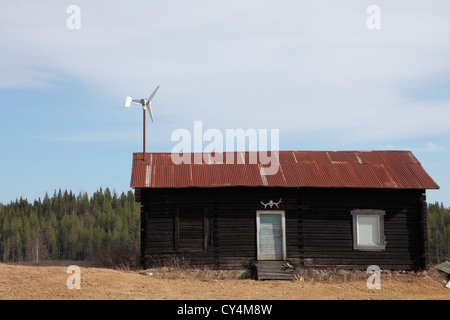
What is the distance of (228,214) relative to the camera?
19.5 m

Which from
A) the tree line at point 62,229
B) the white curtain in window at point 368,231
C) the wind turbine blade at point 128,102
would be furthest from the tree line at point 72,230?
the white curtain in window at point 368,231

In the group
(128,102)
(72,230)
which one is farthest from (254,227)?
(72,230)

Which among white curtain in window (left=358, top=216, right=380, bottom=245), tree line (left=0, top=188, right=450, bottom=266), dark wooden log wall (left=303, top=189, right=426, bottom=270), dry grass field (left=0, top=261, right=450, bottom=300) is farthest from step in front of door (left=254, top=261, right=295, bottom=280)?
tree line (left=0, top=188, right=450, bottom=266)

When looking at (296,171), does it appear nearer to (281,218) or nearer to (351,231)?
(281,218)

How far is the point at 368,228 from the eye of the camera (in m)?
19.9

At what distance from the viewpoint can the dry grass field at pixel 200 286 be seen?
48.0 feet

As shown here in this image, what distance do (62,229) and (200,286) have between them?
101924mm

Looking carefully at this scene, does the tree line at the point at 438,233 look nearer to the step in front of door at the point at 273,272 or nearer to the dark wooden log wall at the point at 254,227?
the dark wooden log wall at the point at 254,227

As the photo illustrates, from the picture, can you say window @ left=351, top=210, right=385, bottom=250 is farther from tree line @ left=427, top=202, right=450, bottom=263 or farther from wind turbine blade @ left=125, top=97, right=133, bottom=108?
tree line @ left=427, top=202, right=450, bottom=263

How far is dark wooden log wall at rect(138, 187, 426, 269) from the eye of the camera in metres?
19.3

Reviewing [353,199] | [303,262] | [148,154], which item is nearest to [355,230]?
[353,199]

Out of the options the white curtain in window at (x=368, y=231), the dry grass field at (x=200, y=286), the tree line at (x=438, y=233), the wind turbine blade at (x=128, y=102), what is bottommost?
the tree line at (x=438, y=233)

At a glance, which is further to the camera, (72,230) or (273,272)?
(72,230)
